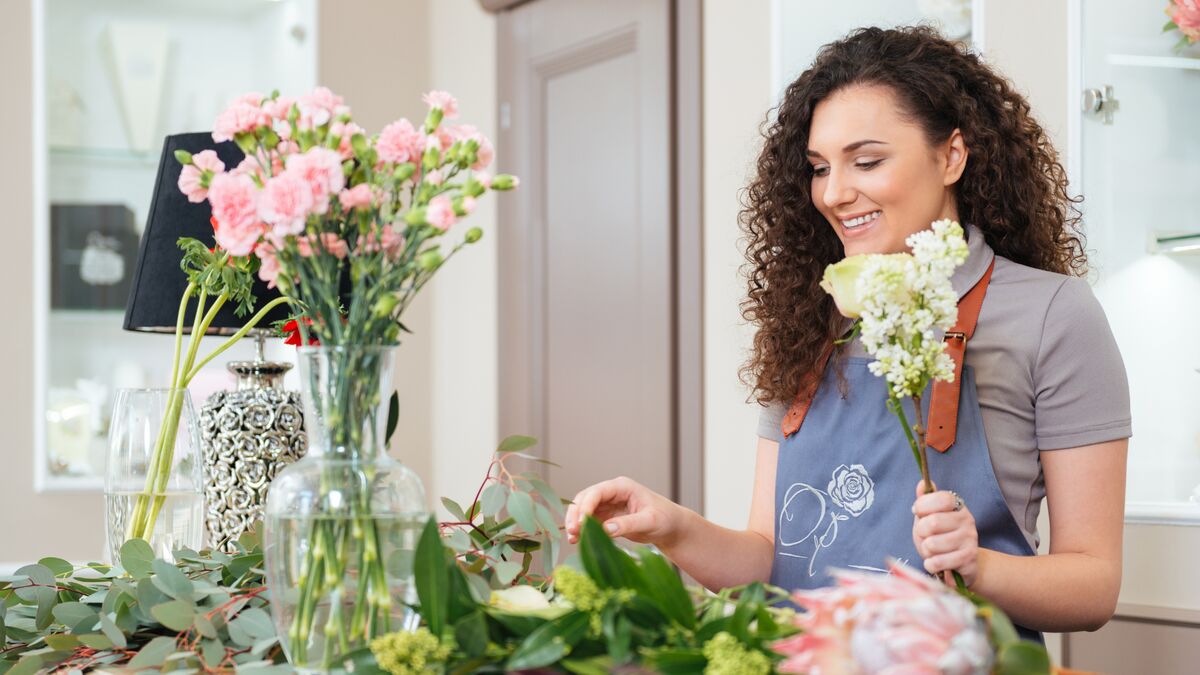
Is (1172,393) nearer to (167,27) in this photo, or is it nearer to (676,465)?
(676,465)

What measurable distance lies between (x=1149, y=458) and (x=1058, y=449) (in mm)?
696

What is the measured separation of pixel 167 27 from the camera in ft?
12.1

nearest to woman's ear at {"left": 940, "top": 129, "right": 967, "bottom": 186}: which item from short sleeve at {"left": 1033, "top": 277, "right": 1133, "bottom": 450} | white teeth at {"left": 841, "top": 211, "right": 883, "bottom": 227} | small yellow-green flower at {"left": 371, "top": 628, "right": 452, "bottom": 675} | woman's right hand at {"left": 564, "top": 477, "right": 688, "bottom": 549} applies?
white teeth at {"left": 841, "top": 211, "right": 883, "bottom": 227}

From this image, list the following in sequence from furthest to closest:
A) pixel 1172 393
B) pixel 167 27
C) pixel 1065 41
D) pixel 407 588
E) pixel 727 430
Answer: pixel 167 27 → pixel 727 430 → pixel 1065 41 → pixel 1172 393 → pixel 407 588

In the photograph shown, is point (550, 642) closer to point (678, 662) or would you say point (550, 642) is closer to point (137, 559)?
point (678, 662)

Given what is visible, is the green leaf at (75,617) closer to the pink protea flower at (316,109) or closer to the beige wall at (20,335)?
the pink protea flower at (316,109)

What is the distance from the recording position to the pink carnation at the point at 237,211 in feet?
2.79

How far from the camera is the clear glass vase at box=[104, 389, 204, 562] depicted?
1479mm

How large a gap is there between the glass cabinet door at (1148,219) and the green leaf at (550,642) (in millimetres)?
1523

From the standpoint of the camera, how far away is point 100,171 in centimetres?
357

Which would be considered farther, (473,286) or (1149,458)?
(473,286)

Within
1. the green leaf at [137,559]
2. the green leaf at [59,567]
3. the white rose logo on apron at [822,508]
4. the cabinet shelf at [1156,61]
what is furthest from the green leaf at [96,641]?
the cabinet shelf at [1156,61]

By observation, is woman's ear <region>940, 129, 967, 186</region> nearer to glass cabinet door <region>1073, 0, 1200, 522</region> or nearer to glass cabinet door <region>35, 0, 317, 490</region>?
glass cabinet door <region>1073, 0, 1200, 522</region>

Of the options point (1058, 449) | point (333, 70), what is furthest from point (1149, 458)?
point (333, 70)
